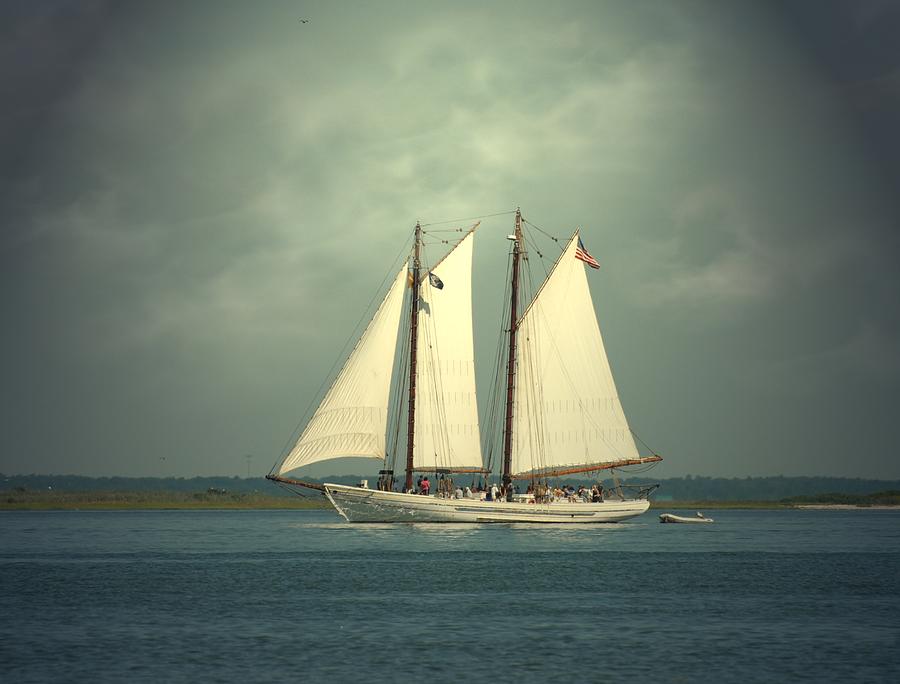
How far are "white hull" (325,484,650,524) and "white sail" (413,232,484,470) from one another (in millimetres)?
3539

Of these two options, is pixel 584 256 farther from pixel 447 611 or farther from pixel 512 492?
pixel 447 611

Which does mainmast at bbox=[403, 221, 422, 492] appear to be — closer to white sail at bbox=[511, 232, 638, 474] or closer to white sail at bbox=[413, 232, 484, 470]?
white sail at bbox=[413, 232, 484, 470]

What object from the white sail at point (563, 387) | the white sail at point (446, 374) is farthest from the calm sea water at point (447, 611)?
the white sail at point (563, 387)

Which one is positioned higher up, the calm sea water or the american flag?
the american flag

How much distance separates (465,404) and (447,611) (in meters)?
49.2

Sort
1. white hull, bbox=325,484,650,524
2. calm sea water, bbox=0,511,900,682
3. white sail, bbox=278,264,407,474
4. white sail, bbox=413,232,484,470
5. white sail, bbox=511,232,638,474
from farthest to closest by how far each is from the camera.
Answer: white sail, bbox=511,232,638,474, white sail, bbox=413,232,484,470, white hull, bbox=325,484,650,524, white sail, bbox=278,264,407,474, calm sea water, bbox=0,511,900,682

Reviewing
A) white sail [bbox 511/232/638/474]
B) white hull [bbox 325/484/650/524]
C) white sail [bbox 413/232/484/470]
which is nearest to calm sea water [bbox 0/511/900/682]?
white hull [bbox 325/484/650/524]

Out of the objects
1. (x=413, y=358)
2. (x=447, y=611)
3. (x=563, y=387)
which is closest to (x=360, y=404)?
(x=413, y=358)

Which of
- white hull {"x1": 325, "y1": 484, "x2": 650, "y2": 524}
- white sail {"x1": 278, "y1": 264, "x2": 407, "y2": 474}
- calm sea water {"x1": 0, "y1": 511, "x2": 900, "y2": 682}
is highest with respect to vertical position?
white sail {"x1": 278, "y1": 264, "x2": 407, "y2": 474}

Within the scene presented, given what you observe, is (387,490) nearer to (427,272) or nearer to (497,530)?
(497,530)

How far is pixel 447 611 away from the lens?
42531mm

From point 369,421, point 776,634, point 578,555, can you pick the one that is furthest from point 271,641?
point 369,421

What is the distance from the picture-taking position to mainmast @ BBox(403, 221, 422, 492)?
296 feet

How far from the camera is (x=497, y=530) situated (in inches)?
3558
